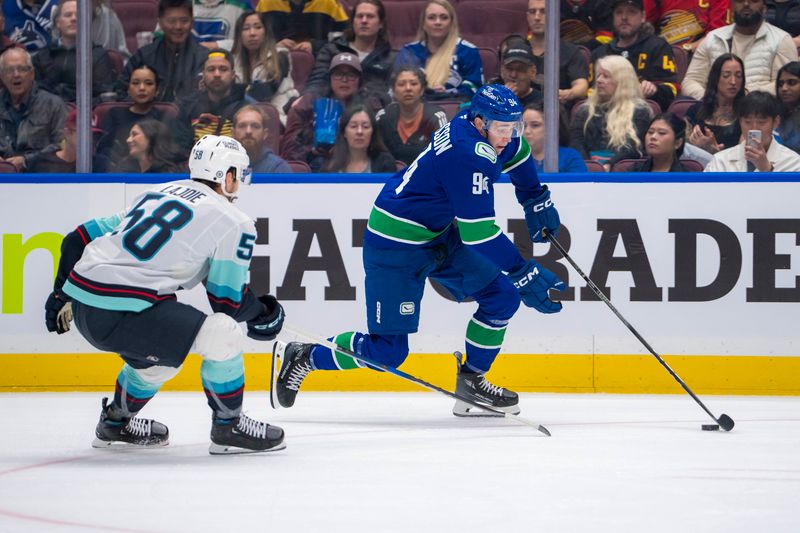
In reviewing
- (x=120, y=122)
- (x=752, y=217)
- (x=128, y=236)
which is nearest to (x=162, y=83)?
(x=120, y=122)

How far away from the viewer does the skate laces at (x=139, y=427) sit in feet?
12.7

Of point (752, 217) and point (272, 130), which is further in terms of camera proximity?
point (272, 130)

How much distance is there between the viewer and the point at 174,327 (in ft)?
11.6

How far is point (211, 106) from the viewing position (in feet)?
18.9

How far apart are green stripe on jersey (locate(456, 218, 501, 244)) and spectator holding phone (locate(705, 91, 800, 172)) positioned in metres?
1.71

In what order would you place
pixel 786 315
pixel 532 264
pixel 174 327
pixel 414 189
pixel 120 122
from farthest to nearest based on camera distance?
pixel 120 122, pixel 786 315, pixel 414 189, pixel 532 264, pixel 174 327

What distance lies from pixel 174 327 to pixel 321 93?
2.51m

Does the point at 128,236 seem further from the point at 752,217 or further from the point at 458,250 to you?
the point at 752,217

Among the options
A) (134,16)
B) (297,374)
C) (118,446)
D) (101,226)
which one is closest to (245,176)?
(101,226)

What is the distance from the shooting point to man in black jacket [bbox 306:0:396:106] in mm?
5793

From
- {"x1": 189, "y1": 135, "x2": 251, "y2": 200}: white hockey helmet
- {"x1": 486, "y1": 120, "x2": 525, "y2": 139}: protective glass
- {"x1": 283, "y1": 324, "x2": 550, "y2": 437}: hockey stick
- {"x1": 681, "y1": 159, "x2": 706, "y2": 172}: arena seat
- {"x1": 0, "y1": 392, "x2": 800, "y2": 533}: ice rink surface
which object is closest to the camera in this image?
{"x1": 0, "y1": 392, "x2": 800, "y2": 533}: ice rink surface

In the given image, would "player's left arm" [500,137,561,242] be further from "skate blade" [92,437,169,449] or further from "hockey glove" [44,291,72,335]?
"hockey glove" [44,291,72,335]

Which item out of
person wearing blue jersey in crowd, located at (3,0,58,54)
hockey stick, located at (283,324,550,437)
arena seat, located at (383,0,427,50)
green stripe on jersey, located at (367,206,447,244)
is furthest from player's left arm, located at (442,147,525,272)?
person wearing blue jersey in crowd, located at (3,0,58,54)

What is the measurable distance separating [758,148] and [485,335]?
5.56 ft
